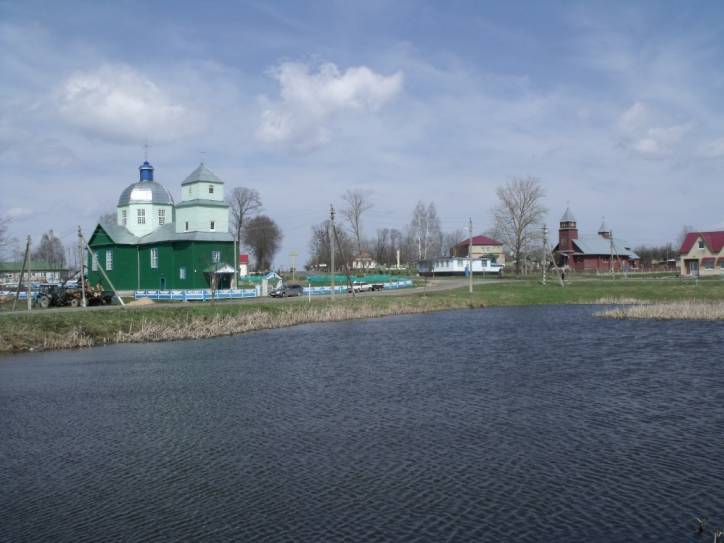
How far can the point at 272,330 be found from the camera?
4028cm

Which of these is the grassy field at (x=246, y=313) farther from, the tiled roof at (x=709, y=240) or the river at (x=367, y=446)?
the tiled roof at (x=709, y=240)

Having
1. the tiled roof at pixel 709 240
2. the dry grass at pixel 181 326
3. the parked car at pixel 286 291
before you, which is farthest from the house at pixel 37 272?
the tiled roof at pixel 709 240

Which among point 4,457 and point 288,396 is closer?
point 4,457

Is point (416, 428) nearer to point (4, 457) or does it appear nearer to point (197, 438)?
point (197, 438)

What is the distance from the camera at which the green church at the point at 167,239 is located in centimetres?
6019

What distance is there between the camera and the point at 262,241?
5017 inches

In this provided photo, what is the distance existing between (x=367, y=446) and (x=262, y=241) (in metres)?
114

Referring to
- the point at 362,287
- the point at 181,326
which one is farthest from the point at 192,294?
the point at 362,287

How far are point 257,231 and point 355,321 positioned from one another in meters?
83.8

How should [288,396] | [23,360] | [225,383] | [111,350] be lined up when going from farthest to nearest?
[111,350] < [23,360] < [225,383] < [288,396]

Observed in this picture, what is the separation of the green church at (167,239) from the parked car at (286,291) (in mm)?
5234

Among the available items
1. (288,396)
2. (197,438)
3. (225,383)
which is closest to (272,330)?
(225,383)

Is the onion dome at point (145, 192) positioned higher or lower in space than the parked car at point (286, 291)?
higher

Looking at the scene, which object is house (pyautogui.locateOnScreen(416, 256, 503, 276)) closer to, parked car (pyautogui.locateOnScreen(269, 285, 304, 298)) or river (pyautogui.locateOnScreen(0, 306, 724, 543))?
parked car (pyautogui.locateOnScreen(269, 285, 304, 298))
